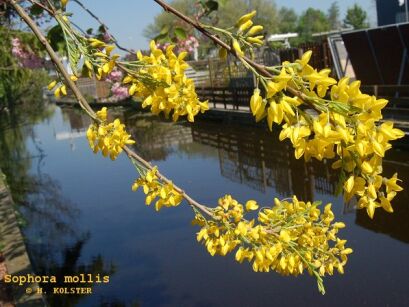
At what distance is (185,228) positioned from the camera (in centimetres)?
750

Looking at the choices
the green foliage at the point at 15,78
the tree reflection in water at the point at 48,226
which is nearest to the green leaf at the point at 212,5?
the tree reflection in water at the point at 48,226

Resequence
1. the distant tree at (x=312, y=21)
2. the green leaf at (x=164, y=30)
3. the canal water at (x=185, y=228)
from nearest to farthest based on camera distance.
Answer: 1. the green leaf at (x=164, y=30)
2. the canal water at (x=185, y=228)
3. the distant tree at (x=312, y=21)

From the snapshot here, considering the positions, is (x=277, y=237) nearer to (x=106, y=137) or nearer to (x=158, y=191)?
(x=158, y=191)

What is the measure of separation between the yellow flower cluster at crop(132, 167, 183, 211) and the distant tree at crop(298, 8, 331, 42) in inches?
3600

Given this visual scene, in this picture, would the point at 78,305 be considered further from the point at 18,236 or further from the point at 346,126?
the point at 346,126

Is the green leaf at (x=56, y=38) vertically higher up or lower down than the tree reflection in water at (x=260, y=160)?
higher up

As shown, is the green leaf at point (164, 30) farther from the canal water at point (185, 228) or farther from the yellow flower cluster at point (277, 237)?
the canal water at point (185, 228)

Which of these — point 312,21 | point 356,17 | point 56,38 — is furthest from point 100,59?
point 312,21

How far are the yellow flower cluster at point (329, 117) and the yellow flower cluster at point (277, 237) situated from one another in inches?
20.6

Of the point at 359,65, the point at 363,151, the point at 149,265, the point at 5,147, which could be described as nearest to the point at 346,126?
the point at 363,151

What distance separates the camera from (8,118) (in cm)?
3438

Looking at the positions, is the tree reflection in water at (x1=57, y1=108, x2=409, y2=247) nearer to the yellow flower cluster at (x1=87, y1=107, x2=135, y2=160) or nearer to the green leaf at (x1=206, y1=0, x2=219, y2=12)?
the green leaf at (x1=206, y1=0, x2=219, y2=12)

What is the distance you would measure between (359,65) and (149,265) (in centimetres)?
1034

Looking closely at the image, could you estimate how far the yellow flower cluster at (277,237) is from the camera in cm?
153
